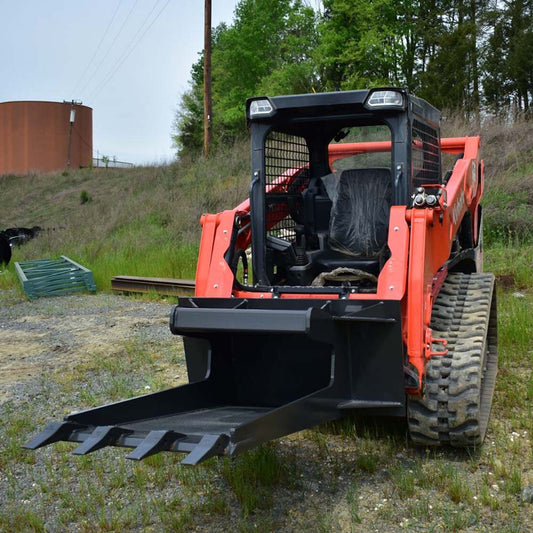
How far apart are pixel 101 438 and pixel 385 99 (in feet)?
8.06

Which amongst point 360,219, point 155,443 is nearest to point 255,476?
point 155,443

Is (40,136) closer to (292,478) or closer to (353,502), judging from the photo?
(292,478)

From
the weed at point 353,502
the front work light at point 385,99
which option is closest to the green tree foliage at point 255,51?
the front work light at point 385,99

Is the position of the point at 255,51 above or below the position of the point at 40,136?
above

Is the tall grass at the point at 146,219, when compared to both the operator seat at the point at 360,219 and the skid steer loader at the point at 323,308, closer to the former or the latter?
the skid steer loader at the point at 323,308

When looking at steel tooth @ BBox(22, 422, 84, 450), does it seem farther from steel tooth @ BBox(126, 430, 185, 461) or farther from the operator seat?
the operator seat

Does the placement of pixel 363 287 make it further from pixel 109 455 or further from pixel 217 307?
pixel 109 455

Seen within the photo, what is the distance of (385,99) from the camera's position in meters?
4.25

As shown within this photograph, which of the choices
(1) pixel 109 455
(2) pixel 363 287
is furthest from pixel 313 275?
(1) pixel 109 455

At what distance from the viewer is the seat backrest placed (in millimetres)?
4609

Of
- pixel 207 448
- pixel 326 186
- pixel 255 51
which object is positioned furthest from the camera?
pixel 255 51

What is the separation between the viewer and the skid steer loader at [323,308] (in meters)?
3.61

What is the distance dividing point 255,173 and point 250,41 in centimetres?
3089

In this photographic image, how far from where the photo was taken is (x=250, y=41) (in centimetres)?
3388
